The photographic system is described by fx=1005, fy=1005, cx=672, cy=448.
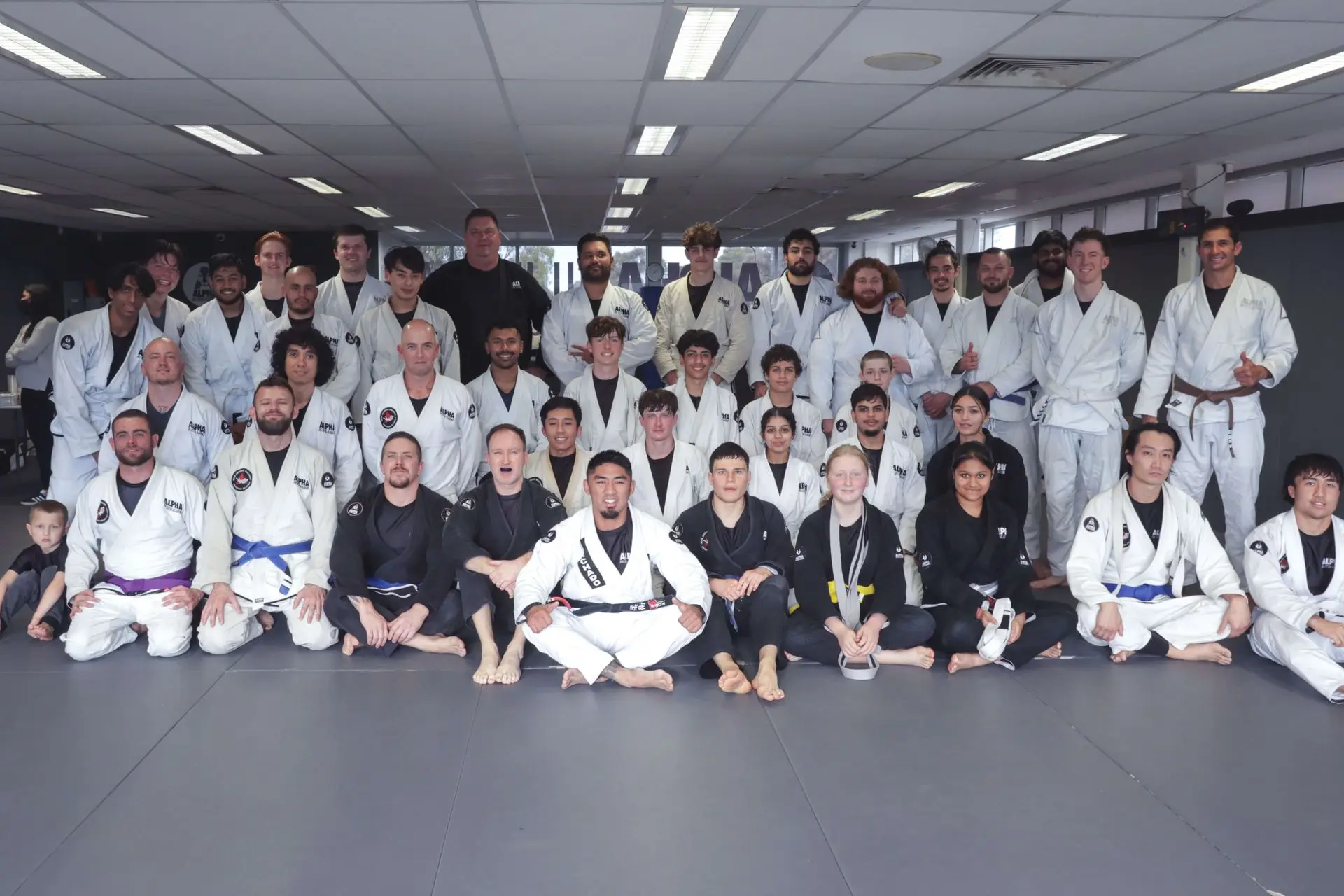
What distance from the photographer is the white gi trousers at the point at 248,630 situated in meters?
3.65

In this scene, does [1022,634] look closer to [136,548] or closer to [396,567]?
[396,567]

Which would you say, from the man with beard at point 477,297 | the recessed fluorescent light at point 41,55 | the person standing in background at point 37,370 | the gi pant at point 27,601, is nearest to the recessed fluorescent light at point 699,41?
the man with beard at point 477,297

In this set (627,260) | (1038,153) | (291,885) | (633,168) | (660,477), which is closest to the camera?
(291,885)

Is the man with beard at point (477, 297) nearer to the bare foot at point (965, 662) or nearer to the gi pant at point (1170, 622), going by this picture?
the bare foot at point (965, 662)

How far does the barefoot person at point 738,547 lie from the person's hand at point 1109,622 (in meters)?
1.10

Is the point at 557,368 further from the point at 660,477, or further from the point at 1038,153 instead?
the point at 1038,153

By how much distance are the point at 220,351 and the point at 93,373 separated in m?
0.55

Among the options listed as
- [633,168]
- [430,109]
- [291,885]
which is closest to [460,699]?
[291,885]

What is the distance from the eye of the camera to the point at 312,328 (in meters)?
4.61

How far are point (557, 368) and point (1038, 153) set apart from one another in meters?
3.77

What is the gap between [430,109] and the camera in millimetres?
5133

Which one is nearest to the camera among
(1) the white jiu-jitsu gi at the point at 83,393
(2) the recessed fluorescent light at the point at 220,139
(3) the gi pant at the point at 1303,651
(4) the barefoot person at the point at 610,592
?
(3) the gi pant at the point at 1303,651

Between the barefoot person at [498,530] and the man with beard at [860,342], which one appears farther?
the man with beard at [860,342]

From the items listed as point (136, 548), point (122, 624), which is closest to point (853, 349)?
point (136, 548)
